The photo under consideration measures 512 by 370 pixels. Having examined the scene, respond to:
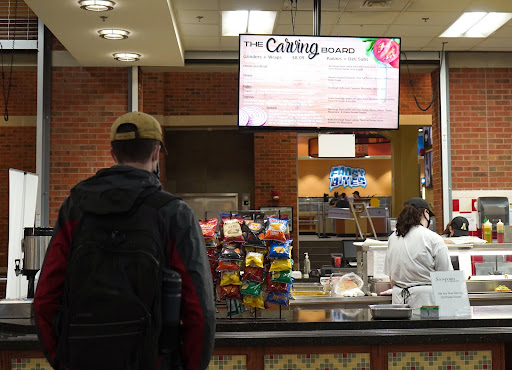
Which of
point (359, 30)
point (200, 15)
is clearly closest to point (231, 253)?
point (200, 15)

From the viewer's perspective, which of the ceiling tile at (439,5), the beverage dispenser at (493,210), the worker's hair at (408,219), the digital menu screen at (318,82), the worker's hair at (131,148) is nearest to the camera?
the worker's hair at (131,148)

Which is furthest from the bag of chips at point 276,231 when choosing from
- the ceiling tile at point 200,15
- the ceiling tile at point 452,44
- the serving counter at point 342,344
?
the ceiling tile at point 452,44

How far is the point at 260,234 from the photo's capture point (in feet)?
12.4

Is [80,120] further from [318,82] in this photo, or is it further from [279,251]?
[279,251]

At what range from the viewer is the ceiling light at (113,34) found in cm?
681

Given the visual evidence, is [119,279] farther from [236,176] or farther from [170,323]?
[236,176]

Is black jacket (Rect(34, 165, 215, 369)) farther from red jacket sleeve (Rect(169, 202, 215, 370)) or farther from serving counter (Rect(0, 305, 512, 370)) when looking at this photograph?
→ serving counter (Rect(0, 305, 512, 370))

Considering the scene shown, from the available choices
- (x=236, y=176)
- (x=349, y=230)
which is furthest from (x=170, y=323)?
(x=349, y=230)

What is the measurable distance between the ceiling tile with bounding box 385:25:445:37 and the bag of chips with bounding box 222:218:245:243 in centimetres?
448

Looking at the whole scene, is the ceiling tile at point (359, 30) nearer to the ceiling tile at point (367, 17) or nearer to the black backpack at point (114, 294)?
the ceiling tile at point (367, 17)

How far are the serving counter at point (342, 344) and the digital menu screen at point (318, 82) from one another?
10.1 feet

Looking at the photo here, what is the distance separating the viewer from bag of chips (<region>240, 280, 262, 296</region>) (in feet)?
12.2

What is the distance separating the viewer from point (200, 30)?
24.7ft

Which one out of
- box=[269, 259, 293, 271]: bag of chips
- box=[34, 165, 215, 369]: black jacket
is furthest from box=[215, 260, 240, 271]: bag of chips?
box=[34, 165, 215, 369]: black jacket
